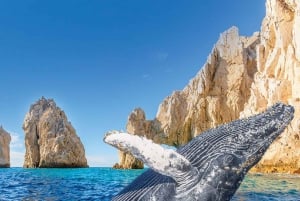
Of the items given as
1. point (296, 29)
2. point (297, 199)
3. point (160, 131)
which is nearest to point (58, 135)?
point (160, 131)

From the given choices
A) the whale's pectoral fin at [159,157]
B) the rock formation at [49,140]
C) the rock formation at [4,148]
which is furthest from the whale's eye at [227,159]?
the rock formation at [4,148]

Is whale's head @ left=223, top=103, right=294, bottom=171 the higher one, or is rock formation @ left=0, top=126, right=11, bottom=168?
rock formation @ left=0, top=126, right=11, bottom=168

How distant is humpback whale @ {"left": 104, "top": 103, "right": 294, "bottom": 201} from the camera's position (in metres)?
2.28

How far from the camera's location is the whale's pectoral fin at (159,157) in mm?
2275

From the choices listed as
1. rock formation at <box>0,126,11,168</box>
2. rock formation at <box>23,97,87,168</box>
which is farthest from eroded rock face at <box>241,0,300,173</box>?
rock formation at <box>0,126,11,168</box>

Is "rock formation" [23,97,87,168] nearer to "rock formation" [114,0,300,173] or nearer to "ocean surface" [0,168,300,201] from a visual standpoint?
"rock formation" [114,0,300,173]

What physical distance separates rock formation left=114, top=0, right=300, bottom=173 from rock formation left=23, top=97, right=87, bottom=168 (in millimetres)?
33633

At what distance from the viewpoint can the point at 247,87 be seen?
7912 cm

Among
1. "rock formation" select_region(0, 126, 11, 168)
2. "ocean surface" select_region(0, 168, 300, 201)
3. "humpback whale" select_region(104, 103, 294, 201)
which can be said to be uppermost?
"rock formation" select_region(0, 126, 11, 168)

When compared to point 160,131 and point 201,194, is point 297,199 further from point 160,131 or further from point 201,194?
point 160,131

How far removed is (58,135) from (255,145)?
115687 mm

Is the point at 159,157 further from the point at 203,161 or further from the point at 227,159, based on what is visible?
the point at 227,159

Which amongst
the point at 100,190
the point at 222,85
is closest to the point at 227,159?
the point at 100,190

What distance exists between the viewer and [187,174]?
233 cm
